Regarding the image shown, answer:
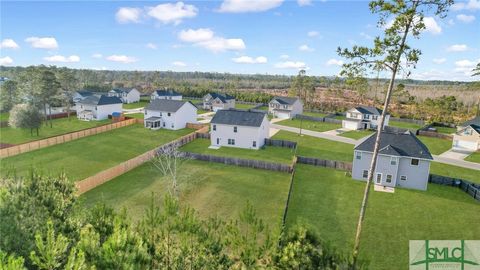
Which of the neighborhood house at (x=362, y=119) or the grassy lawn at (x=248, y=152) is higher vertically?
the neighborhood house at (x=362, y=119)

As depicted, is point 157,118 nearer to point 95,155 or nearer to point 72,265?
point 95,155

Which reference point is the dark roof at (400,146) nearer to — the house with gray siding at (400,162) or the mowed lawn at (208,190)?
the house with gray siding at (400,162)

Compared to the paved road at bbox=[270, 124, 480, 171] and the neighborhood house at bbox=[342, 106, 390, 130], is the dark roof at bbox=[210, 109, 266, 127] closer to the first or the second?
the paved road at bbox=[270, 124, 480, 171]

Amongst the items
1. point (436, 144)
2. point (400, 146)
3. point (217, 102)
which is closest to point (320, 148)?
point (400, 146)

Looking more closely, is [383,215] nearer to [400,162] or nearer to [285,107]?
[400,162]

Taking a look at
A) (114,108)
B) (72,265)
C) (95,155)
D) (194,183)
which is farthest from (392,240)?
(114,108)

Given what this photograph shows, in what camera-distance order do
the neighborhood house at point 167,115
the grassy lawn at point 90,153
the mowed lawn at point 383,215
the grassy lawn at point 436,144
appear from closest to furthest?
the mowed lawn at point 383,215 → the grassy lawn at point 90,153 → the grassy lawn at point 436,144 → the neighborhood house at point 167,115

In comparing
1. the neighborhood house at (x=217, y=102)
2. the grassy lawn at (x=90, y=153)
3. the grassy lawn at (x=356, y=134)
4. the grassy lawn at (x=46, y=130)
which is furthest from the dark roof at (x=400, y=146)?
the neighborhood house at (x=217, y=102)
